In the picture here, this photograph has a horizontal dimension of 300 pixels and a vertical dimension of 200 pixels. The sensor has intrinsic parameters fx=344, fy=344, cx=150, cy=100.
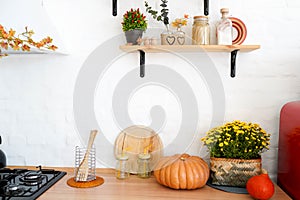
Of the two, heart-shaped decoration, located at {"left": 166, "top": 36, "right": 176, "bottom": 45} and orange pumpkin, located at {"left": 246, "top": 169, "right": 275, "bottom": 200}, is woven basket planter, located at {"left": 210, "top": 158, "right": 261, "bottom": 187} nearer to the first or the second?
orange pumpkin, located at {"left": 246, "top": 169, "right": 275, "bottom": 200}

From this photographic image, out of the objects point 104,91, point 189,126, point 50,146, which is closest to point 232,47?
point 189,126

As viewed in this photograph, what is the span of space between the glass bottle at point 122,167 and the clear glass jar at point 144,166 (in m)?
0.06

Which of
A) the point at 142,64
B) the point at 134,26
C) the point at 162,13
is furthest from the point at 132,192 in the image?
the point at 162,13

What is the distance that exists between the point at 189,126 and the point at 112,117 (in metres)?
0.41

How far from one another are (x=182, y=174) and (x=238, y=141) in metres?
0.30

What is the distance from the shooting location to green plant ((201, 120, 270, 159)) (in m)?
1.55

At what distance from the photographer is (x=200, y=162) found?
62.6 inches

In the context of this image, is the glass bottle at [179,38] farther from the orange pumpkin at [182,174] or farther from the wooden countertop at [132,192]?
the wooden countertop at [132,192]

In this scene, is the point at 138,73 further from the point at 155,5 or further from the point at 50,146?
the point at 50,146

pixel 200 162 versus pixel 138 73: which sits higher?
pixel 138 73

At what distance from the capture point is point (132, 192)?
150 centimetres

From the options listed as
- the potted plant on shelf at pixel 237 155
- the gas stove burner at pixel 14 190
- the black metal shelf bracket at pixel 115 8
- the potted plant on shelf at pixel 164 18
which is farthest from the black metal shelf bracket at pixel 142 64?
the gas stove burner at pixel 14 190

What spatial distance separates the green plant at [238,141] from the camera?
1.55 m

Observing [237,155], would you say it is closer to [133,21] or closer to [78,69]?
[133,21]
